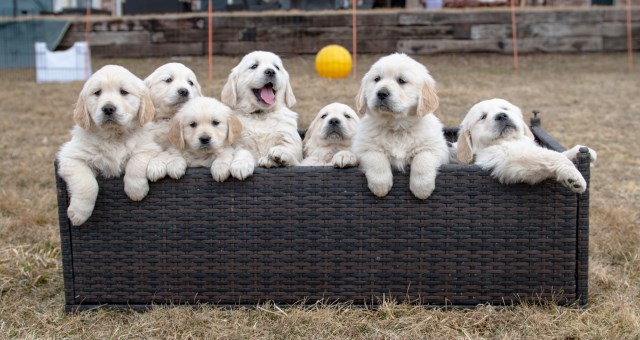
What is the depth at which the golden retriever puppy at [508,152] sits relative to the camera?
3410mm

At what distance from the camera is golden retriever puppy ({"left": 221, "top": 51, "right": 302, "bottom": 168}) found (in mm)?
4211

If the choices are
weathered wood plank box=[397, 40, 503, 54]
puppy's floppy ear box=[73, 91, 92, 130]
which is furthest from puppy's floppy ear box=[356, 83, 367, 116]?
weathered wood plank box=[397, 40, 503, 54]

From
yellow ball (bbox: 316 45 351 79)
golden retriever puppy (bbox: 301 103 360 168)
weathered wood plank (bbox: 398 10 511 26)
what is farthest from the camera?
weathered wood plank (bbox: 398 10 511 26)

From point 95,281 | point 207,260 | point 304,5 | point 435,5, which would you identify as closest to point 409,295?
point 207,260

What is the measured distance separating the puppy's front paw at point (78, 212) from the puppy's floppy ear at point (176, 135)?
568 mm

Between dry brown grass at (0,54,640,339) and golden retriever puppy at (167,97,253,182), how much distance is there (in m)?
0.80

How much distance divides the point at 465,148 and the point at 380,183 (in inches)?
28.9

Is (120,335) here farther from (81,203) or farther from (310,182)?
(310,182)

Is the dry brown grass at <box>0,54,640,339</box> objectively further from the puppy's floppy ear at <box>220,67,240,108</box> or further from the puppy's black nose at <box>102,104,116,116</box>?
the puppy's floppy ear at <box>220,67,240,108</box>

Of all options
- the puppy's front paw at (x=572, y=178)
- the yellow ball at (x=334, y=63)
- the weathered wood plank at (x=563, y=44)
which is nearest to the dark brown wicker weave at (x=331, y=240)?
the puppy's front paw at (x=572, y=178)

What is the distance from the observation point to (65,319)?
379cm

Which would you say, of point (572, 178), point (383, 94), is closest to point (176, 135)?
point (383, 94)

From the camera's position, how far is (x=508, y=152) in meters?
3.59

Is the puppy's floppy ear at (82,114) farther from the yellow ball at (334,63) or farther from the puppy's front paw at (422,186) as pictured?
the yellow ball at (334,63)
